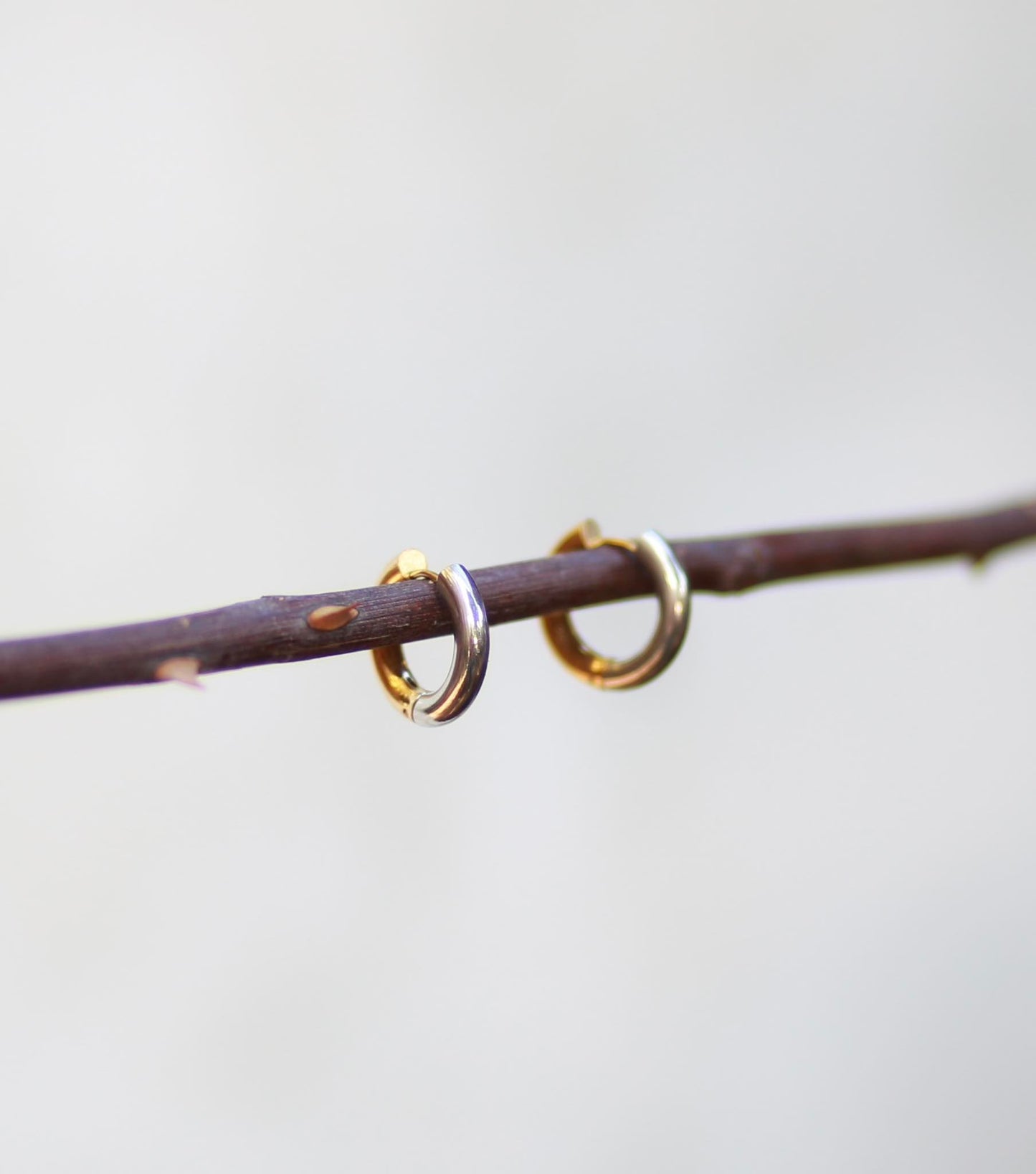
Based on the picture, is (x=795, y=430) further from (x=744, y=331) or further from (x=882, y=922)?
(x=882, y=922)

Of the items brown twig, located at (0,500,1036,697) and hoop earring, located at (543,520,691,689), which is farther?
hoop earring, located at (543,520,691,689)

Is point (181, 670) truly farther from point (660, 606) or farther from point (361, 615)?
point (660, 606)

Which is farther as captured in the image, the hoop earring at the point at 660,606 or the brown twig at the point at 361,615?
the hoop earring at the point at 660,606

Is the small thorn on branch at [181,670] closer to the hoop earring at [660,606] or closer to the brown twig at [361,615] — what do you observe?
the brown twig at [361,615]

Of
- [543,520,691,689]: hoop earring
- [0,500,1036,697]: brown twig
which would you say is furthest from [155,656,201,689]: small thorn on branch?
[543,520,691,689]: hoop earring

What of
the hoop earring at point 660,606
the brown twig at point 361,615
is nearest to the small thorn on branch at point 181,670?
the brown twig at point 361,615

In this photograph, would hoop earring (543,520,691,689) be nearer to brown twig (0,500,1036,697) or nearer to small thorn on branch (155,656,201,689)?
brown twig (0,500,1036,697)

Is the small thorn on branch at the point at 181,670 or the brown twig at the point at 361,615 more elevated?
the brown twig at the point at 361,615

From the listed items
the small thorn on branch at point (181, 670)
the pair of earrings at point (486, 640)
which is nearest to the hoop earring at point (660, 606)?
the pair of earrings at point (486, 640)

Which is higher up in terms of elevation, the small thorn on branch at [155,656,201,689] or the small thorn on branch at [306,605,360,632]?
the small thorn on branch at [306,605,360,632]
